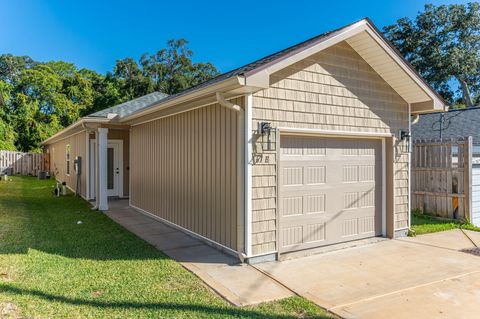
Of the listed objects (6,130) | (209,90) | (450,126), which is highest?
(6,130)

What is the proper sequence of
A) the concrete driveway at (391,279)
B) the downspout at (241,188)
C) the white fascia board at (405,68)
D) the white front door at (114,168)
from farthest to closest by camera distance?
1. the white front door at (114,168)
2. the white fascia board at (405,68)
3. the downspout at (241,188)
4. the concrete driveway at (391,279)

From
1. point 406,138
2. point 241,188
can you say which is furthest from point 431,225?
point 241,188

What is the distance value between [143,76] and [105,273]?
29.1m

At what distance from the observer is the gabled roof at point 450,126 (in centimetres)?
1141

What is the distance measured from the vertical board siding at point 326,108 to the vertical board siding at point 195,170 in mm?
410

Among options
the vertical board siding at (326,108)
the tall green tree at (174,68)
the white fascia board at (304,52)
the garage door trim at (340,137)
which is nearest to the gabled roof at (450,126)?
the vertical board siding at (326,108)

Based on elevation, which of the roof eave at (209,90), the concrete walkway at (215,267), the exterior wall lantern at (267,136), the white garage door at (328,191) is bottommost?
the concrete walkway at (215,267)

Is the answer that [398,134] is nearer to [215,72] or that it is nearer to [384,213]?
[384,213]

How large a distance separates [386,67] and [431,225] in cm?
383

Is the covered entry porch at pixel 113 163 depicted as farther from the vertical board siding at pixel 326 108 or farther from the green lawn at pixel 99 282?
the vertical board siding at pixel 326 108

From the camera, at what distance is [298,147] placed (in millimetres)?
5668

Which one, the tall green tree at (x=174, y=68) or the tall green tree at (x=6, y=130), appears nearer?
the tall green tree at (x=6, y=130)

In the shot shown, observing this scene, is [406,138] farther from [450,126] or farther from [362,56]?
[450,126]

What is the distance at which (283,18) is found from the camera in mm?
17938
